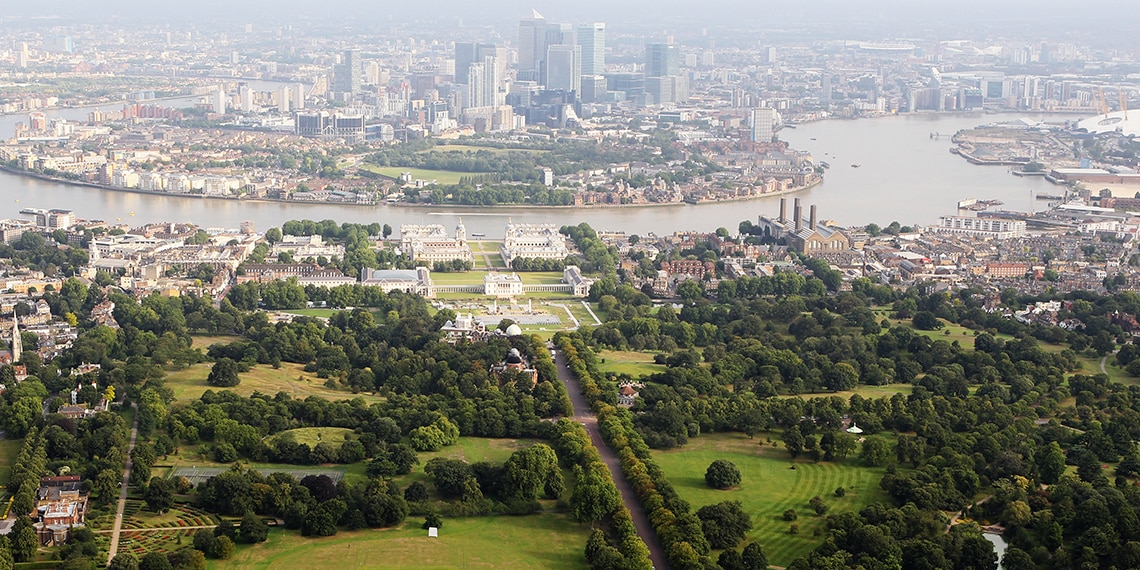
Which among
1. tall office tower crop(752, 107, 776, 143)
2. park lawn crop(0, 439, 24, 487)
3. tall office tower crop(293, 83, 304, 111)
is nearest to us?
park lawn crop(0, 439, 24, 487)

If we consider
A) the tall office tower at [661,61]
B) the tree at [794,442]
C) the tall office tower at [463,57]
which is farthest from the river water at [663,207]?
the tall office tower at [463,57]

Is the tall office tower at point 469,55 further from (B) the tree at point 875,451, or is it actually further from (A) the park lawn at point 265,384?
(B) the tree at point 875,451

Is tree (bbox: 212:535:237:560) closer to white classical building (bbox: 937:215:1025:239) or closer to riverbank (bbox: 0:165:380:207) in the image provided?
white classical building (bbox: 937:215:1025:239)

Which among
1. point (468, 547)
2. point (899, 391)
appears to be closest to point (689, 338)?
point (899, 391)

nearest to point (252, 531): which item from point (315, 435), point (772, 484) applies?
point (315, 435)

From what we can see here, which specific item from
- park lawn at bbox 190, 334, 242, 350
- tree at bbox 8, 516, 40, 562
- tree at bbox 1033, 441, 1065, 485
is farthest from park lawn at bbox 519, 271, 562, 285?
tree at bbox 8, 516, 40, 562

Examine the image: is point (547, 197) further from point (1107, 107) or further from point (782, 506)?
point (1107, 107)

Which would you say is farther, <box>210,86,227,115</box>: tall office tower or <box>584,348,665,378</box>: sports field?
<box>210,86,227,115</box>: tall office tower
